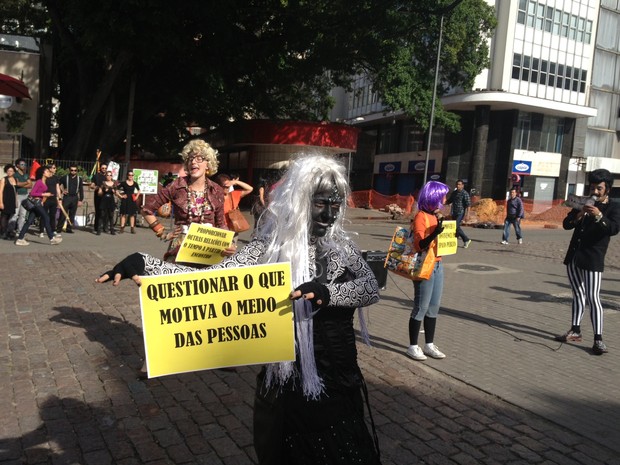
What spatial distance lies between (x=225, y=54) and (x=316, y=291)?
20630mm

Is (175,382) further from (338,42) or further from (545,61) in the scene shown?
(545,61)

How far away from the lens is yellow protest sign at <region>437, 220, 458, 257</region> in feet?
19.1

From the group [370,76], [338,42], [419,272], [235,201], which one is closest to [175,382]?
[419,272]

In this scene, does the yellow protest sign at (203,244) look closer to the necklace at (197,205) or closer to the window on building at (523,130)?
the necklace at (197,205)

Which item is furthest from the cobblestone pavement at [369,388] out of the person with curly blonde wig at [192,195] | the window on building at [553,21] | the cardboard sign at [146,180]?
the window on building at [553,21]

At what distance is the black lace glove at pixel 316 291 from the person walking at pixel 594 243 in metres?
4.61

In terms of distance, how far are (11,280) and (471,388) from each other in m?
6.77

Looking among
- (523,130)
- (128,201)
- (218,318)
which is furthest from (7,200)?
(523,130)

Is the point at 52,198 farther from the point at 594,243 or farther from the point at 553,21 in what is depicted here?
the point at 553,21

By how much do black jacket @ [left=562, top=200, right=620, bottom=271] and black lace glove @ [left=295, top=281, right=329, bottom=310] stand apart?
4.73m

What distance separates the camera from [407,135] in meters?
44.4

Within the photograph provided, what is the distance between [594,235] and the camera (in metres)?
6.14

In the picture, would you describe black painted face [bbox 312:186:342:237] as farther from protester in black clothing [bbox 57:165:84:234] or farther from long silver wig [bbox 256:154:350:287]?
protester in black clothing [bbox 57:165:84:234]

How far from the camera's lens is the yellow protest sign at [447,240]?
229 inches
